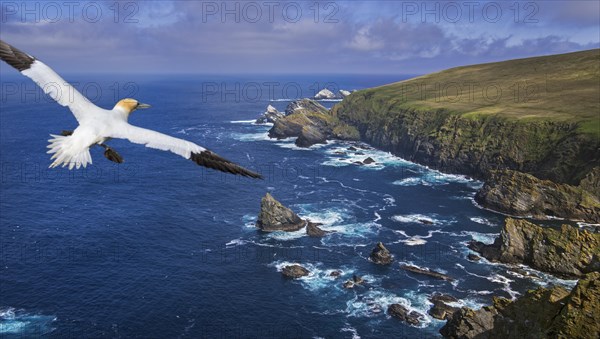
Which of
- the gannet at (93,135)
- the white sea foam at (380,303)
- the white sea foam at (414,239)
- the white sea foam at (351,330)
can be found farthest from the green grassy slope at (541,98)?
the gannet at (93,135)

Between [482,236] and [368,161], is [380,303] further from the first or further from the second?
[368,161]

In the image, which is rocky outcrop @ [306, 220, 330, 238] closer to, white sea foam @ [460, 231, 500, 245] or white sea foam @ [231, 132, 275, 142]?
white sea foam @ [460, 231, 500, 245]

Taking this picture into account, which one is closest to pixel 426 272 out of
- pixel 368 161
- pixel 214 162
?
pixel 214 162

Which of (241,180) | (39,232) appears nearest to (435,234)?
(241,180)

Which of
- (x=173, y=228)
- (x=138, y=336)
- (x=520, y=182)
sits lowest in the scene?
(x=138, y=336)

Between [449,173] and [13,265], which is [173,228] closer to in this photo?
[13,265]

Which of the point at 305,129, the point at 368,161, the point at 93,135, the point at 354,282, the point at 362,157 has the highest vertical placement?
the point at 93,135

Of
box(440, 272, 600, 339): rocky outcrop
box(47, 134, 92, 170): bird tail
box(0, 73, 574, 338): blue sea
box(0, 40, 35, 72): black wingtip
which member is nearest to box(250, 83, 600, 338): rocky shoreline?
box(440, 272, 600, 339): rocky outcrop
